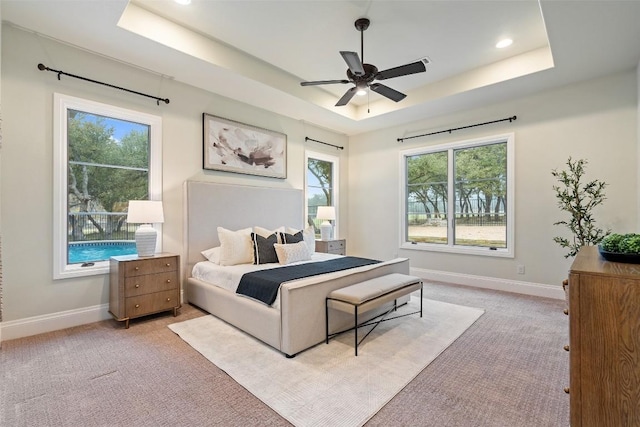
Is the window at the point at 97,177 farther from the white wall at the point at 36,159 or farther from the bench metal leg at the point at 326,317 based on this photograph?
the bench metal leg at the point at 326,317

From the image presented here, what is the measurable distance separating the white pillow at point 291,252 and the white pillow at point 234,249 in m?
0.35

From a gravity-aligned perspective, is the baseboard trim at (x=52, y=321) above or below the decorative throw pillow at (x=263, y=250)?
below

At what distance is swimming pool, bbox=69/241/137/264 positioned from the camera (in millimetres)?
3291

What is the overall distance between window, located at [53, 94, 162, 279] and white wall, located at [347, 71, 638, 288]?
170 inches

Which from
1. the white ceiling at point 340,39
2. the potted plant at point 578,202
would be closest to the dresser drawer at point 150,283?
the white ceiling at point 340,39

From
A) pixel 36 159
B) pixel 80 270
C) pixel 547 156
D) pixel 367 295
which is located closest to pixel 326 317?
pixel 367 295

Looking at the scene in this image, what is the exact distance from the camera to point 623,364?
46.7 inches

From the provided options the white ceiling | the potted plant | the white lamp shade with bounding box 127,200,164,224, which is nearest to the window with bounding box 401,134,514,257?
the potted plant

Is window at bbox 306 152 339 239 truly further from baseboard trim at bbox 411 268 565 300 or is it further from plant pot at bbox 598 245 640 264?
Answer: plant pot at bbox 598 245 640 264

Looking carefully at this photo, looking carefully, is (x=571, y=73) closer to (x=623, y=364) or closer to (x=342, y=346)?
(x=623, y=364)

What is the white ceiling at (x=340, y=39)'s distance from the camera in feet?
9.18

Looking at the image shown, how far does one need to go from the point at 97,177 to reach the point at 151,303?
1565 millimetres

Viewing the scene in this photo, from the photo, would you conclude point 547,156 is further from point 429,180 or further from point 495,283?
point 495,283

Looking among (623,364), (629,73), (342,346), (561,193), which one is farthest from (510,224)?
(623,364)
